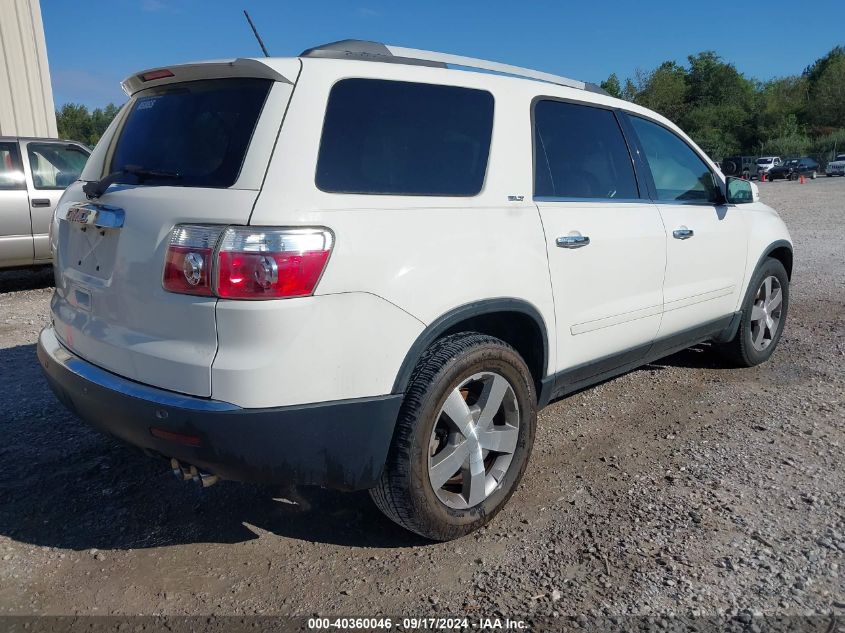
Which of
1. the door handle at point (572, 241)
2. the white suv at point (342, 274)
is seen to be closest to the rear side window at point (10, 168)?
the white suv at point (342, 274)

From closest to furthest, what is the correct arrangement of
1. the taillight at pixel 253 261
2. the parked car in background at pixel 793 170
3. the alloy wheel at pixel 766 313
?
the taillight at pixel 253 261 < the alloy wheel at pixel 766 313 < the parked car in background at pixel 793 170

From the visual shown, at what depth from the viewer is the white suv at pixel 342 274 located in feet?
7.50

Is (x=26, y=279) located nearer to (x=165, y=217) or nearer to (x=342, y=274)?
(x=165, y=217)

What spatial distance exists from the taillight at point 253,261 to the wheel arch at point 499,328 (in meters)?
0.49

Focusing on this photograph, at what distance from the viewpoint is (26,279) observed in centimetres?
913

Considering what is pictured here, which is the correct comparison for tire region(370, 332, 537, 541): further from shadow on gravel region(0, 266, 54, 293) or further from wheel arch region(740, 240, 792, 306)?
shadow on gravel region(0, 266, 54, 293)

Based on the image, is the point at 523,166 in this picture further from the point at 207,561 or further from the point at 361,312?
the point at 207,561

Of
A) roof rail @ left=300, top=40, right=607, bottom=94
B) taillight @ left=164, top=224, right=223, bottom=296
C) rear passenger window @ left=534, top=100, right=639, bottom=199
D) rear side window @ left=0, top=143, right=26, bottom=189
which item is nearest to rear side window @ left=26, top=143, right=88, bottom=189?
rear side window @ left=0, top=143, right=26, bottom=189

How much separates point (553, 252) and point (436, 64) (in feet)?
3.18

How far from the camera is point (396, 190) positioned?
8.58ft

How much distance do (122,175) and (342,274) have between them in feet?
3.61

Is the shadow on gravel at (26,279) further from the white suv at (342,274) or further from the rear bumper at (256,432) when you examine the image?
the rear bumper at (256,432)

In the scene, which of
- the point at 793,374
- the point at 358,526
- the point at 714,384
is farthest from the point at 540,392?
the point at 793,374

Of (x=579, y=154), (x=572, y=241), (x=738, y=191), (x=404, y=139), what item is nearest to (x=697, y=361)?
(x=738, y=191)
